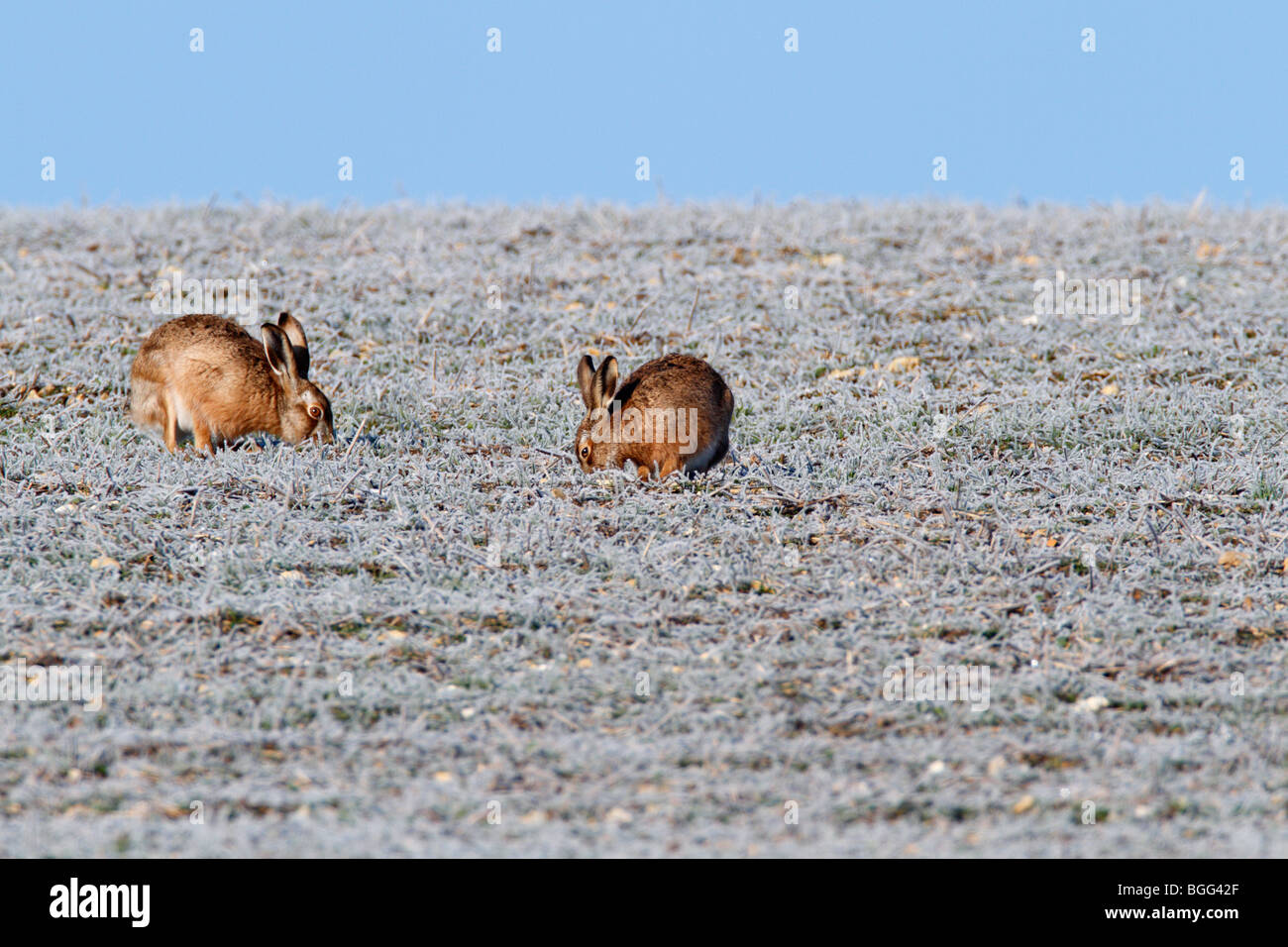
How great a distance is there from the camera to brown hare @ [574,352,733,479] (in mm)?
9000

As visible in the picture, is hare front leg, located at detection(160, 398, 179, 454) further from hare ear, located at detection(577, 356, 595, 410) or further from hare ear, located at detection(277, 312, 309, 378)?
hare ear, located at detection(577, 356, 595, 410)

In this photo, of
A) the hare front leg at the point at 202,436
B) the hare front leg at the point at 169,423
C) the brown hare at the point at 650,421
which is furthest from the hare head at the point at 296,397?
the brown hare at the point at 650,421

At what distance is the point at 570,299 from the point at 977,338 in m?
4.50

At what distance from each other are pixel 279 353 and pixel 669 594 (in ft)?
13.4

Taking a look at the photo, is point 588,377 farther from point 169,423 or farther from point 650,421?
point 169,423

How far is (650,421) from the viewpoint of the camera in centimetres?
899

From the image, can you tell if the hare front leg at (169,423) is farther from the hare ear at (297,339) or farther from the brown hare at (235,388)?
the hare ear at (297,339)

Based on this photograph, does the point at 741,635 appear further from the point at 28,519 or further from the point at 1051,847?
the point at 28,519

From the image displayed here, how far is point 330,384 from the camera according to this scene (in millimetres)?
12258

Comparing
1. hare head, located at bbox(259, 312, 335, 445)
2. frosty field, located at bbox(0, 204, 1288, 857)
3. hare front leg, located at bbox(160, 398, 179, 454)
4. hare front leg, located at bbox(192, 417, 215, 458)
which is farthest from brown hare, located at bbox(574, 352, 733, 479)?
hare front leg, located at bbox(160, 398, 179, 454)

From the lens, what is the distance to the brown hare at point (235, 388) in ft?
33.1

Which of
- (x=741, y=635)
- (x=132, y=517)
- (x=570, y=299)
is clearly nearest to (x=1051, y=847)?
(x=741, y=635)

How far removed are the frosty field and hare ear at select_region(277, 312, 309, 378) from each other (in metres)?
Result: 0.63

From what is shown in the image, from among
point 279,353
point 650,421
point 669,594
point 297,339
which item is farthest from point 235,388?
point 669,594
